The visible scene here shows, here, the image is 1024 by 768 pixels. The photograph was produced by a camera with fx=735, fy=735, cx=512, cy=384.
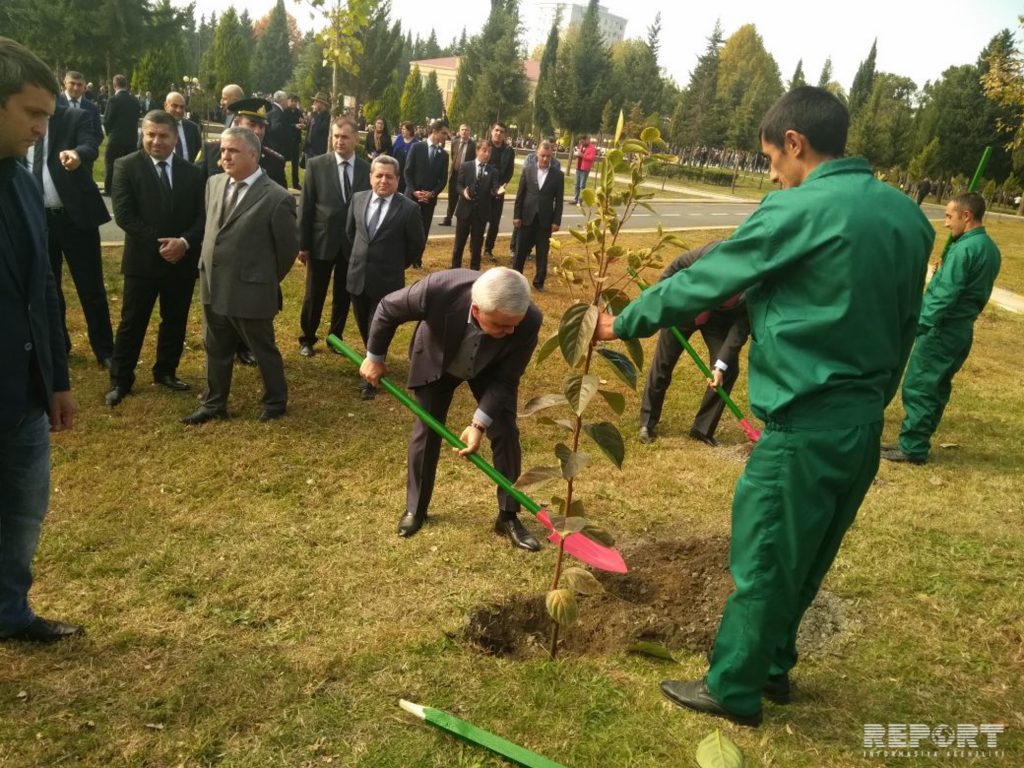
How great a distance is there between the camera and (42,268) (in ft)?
8.53

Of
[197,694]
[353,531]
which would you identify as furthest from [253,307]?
[197,694]

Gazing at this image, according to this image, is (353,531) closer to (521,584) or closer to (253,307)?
(521,584)

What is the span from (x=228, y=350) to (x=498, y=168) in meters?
6.82

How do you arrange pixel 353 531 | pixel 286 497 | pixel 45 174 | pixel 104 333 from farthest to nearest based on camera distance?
pixel 104 333, pixel 45 174, pixel 286 497, pixel 353 531

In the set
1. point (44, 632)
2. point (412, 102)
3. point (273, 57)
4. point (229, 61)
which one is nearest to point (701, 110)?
point (412, 102)

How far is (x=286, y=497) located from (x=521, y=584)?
1.59 metres

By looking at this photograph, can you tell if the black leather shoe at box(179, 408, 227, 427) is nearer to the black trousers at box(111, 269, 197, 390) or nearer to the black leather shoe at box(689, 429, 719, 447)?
the black trousers at box(111, 269, 197, 390)

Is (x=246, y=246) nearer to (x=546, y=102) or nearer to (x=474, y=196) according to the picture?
(x=474, y=196)

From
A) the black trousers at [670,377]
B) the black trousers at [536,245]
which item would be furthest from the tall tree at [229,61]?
the black trousers at [670,377]

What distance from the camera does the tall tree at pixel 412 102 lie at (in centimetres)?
3934

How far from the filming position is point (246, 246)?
4984mm

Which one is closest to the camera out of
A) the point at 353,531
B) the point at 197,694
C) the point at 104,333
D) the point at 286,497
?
the point at 197,694

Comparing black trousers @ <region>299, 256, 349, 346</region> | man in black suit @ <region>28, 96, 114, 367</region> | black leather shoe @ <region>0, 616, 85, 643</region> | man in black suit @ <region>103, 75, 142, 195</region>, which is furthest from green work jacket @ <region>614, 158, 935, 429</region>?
man in black suit @ <region>103, 75, 142, 195</region>

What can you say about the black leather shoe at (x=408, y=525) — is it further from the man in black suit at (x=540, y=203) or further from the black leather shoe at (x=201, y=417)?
the man in black suit at (x=540, y=203)
